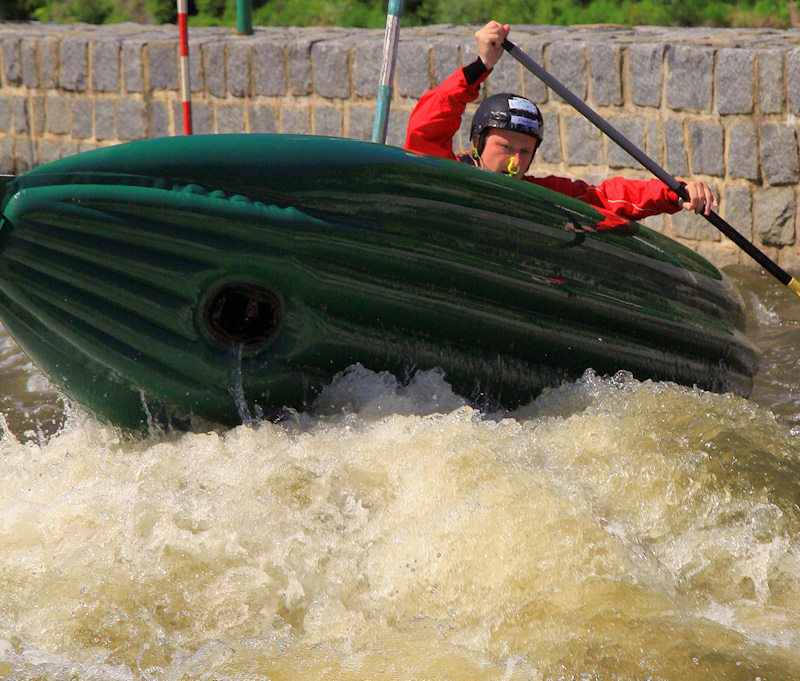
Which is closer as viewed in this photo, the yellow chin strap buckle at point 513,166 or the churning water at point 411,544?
the churning water at point 411,544

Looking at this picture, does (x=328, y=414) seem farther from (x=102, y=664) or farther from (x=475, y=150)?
(x=475, y=150)

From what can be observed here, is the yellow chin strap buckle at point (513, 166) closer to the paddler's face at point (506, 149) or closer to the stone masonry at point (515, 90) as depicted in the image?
the paddler's face at point (506, 149)

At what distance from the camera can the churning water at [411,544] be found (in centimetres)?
225

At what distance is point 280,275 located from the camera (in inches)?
106

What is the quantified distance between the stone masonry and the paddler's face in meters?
2.31

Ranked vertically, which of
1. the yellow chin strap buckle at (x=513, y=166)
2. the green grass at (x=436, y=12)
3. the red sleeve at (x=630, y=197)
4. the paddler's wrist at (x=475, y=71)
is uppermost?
the green grass at (x=436, y=12)

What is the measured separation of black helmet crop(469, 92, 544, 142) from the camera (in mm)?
3555

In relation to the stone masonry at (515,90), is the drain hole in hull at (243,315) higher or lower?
lower

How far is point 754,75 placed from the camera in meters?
5.39

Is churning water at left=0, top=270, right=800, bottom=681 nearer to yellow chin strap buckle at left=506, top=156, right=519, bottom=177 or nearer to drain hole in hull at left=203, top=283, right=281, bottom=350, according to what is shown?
drain hole in hull at left=203, top=283, right=281, bottom=350

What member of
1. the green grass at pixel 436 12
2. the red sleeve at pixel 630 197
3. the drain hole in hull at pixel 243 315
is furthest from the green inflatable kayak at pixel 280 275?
the green grass at pixel 436 12

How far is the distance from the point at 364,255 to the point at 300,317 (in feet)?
0.75

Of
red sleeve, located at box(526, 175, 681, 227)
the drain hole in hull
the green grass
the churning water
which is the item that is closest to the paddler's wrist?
red sleeve, located at box(526, 175, 681, 227)

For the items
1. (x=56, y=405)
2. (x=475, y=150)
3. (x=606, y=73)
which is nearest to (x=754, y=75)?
(x=606, y=73)
